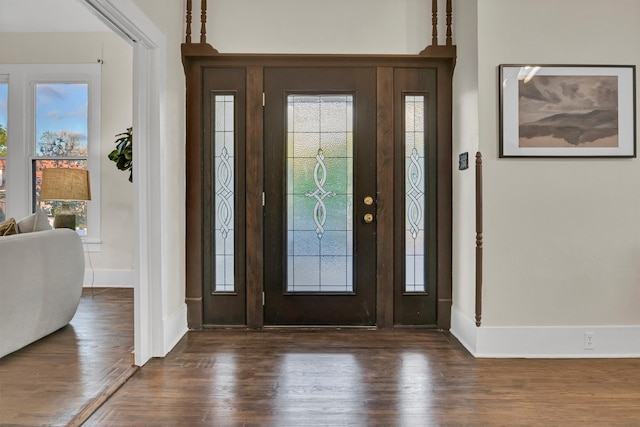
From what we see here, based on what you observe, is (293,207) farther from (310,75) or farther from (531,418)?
(531,418)

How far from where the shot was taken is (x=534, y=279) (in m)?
2.71

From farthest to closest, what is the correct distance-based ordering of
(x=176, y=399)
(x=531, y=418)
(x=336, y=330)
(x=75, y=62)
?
1. (x=75, y=62)
2. (x=336, y=330)
3. (x=176, y=399)
4. (x=531, y=418)

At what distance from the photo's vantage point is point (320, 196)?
3.26m

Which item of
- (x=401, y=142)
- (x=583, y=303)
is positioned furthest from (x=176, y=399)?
(x=583, y=303)

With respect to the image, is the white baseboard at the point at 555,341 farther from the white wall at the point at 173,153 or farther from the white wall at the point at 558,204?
the white wall at the point at 173,153

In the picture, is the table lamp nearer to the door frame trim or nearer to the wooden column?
the door frame trim

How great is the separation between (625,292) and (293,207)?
239 centimetres

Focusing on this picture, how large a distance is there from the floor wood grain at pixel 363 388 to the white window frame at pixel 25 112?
9.99 feet

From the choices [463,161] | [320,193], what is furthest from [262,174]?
[463,161]

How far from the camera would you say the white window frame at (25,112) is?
14.9 ft

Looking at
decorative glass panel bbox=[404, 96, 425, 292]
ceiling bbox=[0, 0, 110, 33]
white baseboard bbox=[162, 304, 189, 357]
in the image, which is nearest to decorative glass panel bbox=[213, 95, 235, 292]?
white baseboard bbox=[162, 304, 189, 357]

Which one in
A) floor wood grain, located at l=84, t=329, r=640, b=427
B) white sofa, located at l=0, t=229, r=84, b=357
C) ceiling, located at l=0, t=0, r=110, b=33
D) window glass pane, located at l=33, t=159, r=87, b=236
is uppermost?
ceiling, located at l=0, t=0, r=110, b=33

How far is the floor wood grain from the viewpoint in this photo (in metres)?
1.94

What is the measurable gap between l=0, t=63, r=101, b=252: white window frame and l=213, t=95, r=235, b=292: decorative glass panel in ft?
7.17
